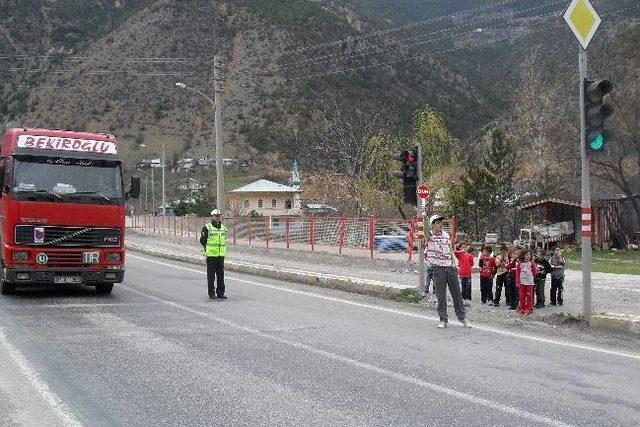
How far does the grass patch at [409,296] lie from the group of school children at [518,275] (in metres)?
0.93

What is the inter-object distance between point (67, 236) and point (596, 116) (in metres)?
9.54

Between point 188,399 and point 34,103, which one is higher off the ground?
point 34,103

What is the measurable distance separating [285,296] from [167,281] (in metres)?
→ 4.70

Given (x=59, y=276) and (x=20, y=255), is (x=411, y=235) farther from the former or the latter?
(x=20, y=255)

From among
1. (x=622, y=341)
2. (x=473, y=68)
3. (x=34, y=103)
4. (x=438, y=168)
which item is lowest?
(x=622, y=341)

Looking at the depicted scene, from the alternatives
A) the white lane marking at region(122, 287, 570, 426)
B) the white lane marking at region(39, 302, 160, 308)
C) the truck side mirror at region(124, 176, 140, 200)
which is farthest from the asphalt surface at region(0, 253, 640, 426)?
the truck side mirror at region(124, 176, 140, 200)

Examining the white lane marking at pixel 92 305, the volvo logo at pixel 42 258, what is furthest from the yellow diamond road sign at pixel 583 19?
the volvo logo at pixel 42 258

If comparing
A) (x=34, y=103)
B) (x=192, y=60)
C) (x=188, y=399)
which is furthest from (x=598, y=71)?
(x=34, y=103)

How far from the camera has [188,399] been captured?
7.02 meters

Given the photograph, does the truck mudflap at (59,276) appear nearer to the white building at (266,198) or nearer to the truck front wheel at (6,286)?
the truck front wheel at (6,286)

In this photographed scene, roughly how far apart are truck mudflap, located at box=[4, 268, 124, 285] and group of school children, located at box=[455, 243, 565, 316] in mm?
6904

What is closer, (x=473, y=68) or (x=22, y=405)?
(x=22, y=405)

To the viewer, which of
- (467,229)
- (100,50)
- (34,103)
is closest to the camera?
(467,229)

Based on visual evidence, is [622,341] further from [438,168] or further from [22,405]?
[438,168]
